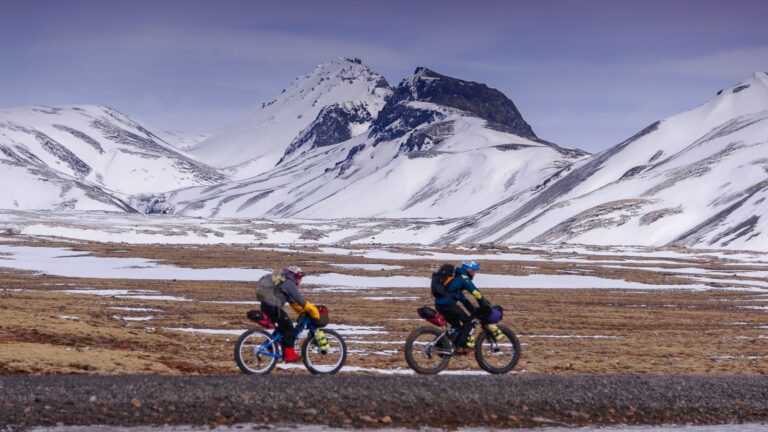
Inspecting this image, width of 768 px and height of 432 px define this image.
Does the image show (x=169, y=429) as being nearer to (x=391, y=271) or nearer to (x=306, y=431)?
(x=306, y=431)

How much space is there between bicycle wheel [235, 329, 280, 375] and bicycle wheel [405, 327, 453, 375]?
3.08 metres

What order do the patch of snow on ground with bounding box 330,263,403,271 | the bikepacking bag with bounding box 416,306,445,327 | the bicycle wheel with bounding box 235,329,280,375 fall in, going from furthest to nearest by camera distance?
the patch of snow on ground with bounding box 330,263,403,271, the bikepacking bag with bounding box 416,306,445,327, the bicycle wheel with bounding box 235,329,280,375

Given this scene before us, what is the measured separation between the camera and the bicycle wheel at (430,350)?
19.9 meters

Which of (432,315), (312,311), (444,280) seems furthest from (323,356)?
(444,280)

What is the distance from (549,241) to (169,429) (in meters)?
170

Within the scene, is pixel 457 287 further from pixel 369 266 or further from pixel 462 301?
pixel 369 266

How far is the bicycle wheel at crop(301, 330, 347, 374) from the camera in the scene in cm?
1936

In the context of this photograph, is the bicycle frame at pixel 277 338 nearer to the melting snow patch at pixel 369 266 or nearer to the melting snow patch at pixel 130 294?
the melting snow patch at pixel 130 294

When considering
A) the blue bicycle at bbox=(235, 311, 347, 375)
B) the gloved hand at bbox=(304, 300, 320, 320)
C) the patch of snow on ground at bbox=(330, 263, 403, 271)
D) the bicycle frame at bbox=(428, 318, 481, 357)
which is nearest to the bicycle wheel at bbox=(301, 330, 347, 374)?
the blue bicycle at bbox=(235, 311, 347, 375)

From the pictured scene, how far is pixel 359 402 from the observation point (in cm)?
1617

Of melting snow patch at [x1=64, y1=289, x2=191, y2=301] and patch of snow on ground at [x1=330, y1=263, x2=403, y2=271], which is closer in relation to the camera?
melting snow patch at [x1=64, y1=289, x2=191, y2=301]

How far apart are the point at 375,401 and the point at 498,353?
5020 millimetres

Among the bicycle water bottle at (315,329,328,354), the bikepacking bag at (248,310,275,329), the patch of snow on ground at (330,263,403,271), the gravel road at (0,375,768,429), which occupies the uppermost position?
the patch of snow on ground at (330,263,403,271)

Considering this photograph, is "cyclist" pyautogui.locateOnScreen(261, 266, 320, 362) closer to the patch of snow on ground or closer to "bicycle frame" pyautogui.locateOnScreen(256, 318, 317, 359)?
"bicycle frame" pyautogui.locateOnScreen(256, 318, 317, 359)
